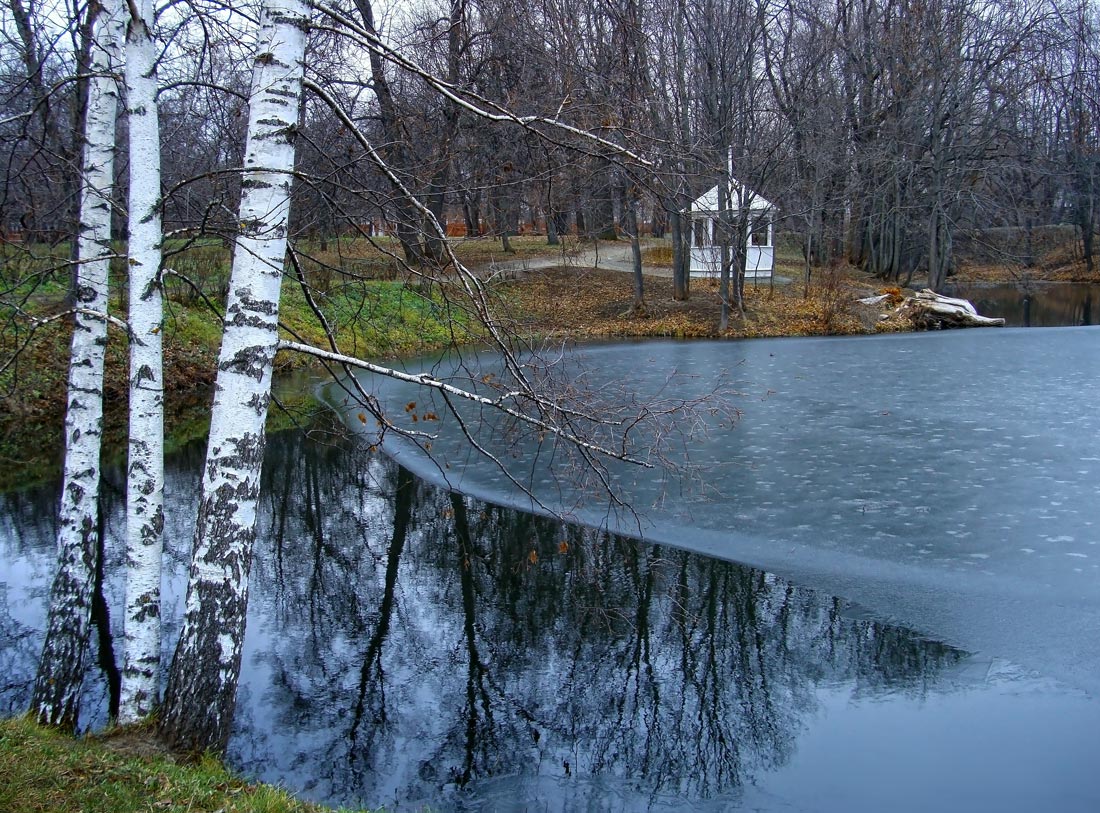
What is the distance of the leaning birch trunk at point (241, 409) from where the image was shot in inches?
189

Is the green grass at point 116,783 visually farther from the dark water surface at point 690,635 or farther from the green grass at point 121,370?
the green grass at point 121,370

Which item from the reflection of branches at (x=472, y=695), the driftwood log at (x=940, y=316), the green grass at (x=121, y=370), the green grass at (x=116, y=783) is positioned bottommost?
the reflection of branches at (x=472, y=695)

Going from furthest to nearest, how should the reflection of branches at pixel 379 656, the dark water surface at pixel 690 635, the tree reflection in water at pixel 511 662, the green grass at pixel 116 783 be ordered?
the reflection of branches at pixel 379 656 < the tree reflection in water at pixel 511 662 < the dark water surface at pixel 690 635 < the green grass at pixel 116 783

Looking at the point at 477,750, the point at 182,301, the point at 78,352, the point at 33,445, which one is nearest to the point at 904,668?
the point at 477,750

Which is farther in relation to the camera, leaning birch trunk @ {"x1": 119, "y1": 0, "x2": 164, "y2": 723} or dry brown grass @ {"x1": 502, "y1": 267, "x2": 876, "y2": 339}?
dry brown grass @ {"x1": 502, "y1": 267, "x2": 876, "y2": 339}

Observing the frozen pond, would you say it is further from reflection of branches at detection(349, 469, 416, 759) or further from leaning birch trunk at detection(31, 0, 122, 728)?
leaning birch trunk at detection(31, 0, 122, 728)

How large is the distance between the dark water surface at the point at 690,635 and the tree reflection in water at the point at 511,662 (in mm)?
23

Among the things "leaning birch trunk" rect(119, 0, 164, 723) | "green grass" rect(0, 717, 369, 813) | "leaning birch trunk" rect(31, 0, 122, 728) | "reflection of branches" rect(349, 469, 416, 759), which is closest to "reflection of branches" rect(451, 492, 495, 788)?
"reflection of branches" rect(349, 469, 416, 759)

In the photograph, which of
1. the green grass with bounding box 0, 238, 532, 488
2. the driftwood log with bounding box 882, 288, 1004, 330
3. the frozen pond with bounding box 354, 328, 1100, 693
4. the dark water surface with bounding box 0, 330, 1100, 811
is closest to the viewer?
the dark water surface with bounding box 0, 330, 1100, 811

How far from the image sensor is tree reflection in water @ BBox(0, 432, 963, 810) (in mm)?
5953

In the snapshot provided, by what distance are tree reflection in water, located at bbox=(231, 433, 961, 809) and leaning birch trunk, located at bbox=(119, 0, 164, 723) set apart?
1.11 meters

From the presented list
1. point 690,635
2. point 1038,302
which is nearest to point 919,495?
point 690,635

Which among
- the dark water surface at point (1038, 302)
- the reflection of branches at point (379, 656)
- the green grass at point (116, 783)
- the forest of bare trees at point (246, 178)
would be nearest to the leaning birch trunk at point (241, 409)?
the forest of bare trees at point (246, 178)

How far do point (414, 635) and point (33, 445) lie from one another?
982 cm
